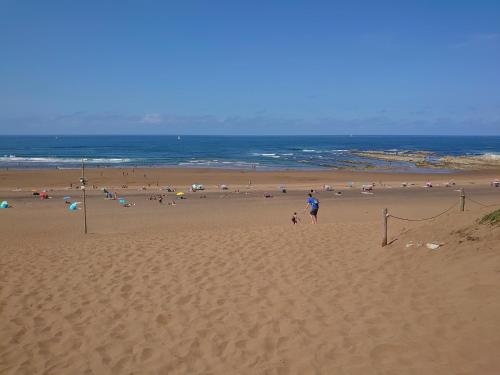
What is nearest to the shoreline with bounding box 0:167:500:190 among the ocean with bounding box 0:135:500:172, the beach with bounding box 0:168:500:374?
the ocean with bounding box 0:135:500:172

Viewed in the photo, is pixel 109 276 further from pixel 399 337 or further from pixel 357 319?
pixel 399 337

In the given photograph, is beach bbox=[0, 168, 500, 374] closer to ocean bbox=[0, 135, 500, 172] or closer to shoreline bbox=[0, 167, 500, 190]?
shoreline bbox=[0, 167, 500, 190]

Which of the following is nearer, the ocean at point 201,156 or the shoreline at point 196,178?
the shoreline at point 196,178

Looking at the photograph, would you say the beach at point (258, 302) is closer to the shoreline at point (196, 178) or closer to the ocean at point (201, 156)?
the shoreline at point (196, 178)

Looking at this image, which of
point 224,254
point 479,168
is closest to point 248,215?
point 224,254

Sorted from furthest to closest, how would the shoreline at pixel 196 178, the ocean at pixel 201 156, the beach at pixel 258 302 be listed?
1. the ocean at pixel 201 156
2. the shoreline at pixel 196 178
3. the beach at pixel 258 302

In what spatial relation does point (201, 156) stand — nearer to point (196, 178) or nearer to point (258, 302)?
point (196, 178)

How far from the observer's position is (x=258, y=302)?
675 centimetres

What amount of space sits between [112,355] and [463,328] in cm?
442

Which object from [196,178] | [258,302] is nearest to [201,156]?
[196,178]

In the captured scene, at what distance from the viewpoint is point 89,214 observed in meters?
20.1

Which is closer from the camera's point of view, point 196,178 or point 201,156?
point 196,178

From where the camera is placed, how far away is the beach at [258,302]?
4.88 m

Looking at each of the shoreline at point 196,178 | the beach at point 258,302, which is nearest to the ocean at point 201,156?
the shoreline at point 196,178
